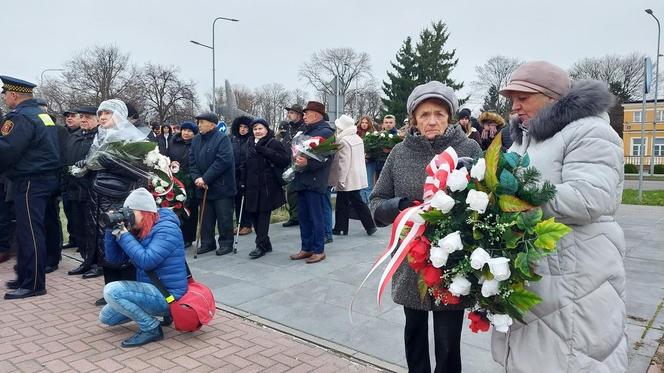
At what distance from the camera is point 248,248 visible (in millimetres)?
7289

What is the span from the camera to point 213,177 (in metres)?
6.73

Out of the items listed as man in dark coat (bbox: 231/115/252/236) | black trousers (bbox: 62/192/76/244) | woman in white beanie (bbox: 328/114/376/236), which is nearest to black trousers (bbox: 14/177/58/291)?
black trousers (bbox: 62/192/76/244)

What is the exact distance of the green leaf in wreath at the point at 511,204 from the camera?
6.08ft

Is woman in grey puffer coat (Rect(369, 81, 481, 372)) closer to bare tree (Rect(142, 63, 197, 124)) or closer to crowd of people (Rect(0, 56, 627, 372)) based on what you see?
crowd of people (Rect(0, 56, 627, 372))

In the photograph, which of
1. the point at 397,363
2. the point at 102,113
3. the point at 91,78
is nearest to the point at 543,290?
the point at 397,363

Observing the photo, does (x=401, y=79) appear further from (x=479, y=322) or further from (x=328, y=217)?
(x=479, y=322)

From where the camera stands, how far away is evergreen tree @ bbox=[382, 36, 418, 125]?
→ 1762 inches

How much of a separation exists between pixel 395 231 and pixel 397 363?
178cm

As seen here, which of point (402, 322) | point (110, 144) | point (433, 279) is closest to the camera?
point (433, 279)

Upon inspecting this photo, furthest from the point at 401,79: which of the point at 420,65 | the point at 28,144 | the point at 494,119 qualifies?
the point at 28,144

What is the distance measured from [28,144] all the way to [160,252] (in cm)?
234

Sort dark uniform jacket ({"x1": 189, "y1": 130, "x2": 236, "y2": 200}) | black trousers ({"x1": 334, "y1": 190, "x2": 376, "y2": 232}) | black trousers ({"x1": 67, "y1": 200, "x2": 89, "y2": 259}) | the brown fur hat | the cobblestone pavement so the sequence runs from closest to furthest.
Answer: the cobblestone pavement
black trousers ({"x1": 67, "y1": 200, "x2": 89, "y2": 259})
dark uniform jacket ({"x1": 189, "y1": 130, "x2": 236, "y2": 200})
black trousers ({"x1": 334, "y1": 190, "x2": 376, "y2": 232})
the brown fur hat

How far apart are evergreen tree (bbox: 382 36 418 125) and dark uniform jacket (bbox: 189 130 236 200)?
38470 mm

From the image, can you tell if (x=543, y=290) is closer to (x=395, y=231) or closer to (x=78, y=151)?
(x=395, y=231)
